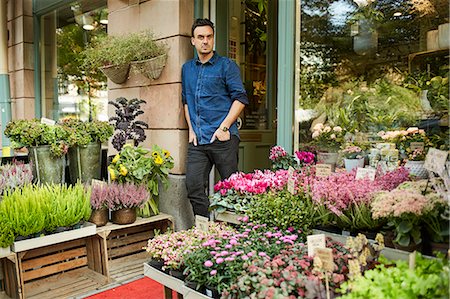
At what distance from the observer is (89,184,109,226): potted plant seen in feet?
9.64

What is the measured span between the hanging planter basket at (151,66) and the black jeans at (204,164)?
0.88m

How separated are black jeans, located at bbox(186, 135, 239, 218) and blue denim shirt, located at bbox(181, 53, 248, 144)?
82 millimetres

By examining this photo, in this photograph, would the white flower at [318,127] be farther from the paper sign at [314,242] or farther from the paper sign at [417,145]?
the paper sign at [314,242]

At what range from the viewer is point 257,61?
4.70 metres

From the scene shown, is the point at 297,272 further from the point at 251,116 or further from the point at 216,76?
the point at 251,116

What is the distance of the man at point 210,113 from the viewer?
3301 mm

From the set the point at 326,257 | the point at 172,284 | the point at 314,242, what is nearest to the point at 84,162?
the point at 172,284

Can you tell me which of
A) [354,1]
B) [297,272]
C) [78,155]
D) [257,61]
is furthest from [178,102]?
[297,272]

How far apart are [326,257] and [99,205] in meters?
1.91

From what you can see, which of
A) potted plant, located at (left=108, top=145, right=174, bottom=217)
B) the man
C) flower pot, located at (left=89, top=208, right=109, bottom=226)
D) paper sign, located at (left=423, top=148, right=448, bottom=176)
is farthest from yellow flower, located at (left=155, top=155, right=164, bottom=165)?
paper sign, located at (left=423, top=148, right=448, bottom=176)

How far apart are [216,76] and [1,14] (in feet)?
14.3

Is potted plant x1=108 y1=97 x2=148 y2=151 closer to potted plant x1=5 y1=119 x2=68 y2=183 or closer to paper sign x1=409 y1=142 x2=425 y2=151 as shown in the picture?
potted plant x1=5 y1=119 x2=68 y2=183

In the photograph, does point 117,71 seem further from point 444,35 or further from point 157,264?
point 444,35

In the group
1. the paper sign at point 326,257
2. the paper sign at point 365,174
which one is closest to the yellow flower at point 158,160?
the paper sign at point 365,174
